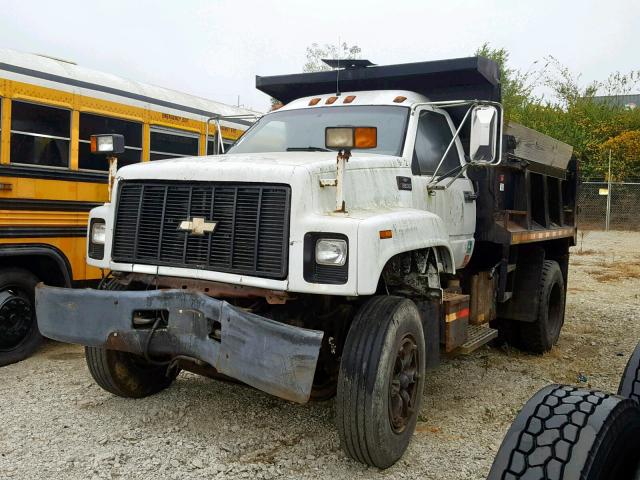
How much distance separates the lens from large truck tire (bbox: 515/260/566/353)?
649 cm

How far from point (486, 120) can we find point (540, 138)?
2372 mm

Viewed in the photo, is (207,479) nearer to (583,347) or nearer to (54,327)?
(54,327)

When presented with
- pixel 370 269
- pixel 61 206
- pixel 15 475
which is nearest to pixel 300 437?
pixel 370 269

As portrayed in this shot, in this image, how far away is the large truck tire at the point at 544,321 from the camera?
6492mm

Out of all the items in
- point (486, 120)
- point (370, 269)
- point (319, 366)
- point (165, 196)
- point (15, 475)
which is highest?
point (486, 120)

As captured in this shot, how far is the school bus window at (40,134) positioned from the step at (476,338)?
14.1 ft

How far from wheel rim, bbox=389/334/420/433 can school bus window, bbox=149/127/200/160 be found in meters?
4.53

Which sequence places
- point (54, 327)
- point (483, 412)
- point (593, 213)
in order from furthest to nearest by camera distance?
point (593, 213), point (483, 412), point (54, 327)

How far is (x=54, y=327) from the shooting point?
3959 mm

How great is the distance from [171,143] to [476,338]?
437 cm

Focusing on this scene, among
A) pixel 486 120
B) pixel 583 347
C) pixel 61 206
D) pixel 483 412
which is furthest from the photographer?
pixel 583 347

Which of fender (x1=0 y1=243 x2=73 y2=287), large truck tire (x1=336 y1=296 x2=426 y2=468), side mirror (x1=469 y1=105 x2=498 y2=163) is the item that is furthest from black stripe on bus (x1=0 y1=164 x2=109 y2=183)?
side mirror (x1=469 y1=105 x2=498 y2=163)

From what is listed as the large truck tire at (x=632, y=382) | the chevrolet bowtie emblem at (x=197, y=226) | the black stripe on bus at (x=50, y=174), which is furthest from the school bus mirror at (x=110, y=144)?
the large truck tire at (x=632, y=382)

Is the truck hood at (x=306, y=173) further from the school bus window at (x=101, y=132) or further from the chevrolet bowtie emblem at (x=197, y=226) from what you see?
the school bus window at (x=101, y=132)
